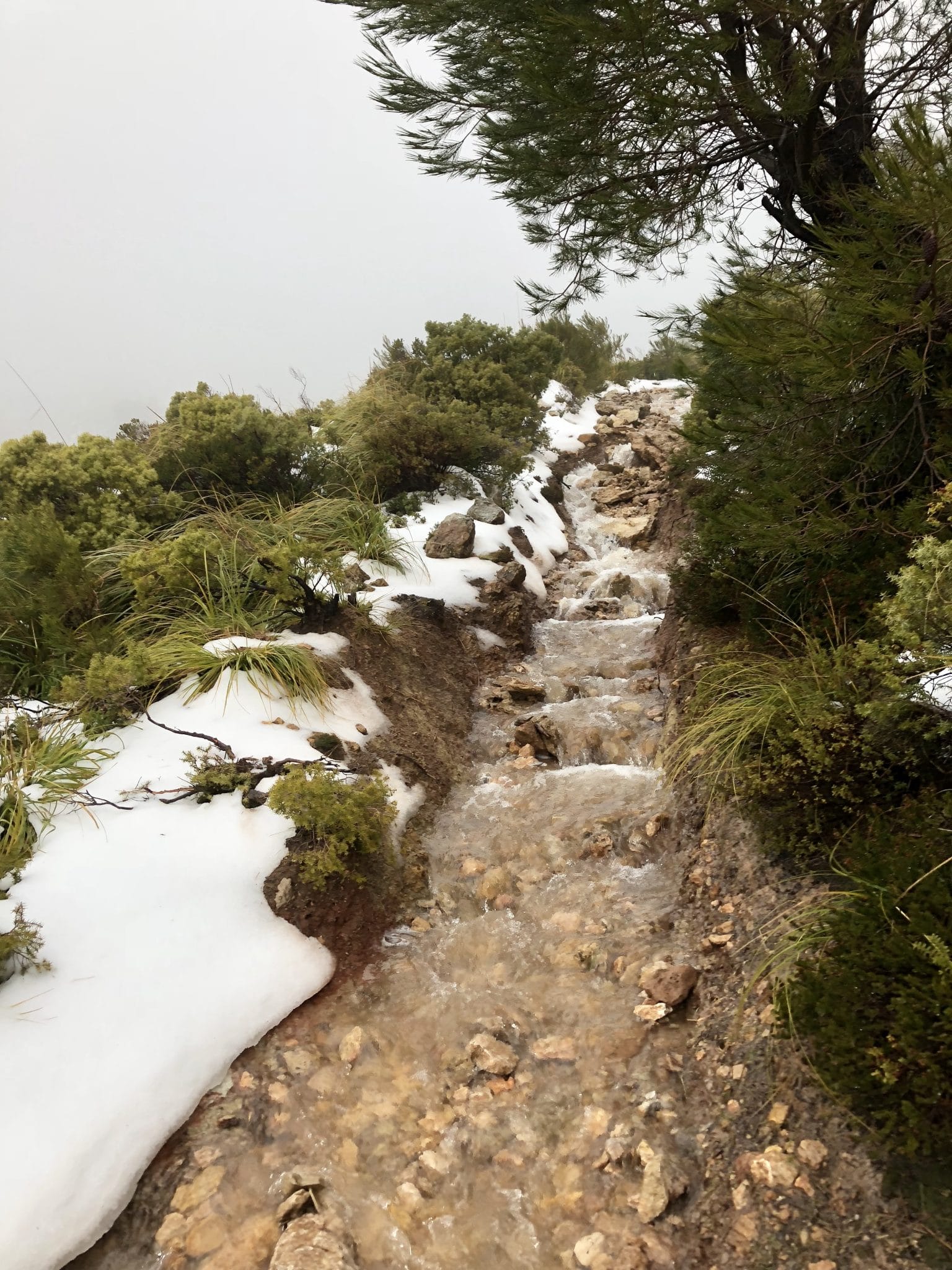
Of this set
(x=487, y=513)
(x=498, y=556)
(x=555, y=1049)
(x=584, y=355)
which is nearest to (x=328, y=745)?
(x=555, y=1049)

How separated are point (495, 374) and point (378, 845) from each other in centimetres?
847

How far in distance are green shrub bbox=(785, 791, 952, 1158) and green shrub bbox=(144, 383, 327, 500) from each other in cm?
649

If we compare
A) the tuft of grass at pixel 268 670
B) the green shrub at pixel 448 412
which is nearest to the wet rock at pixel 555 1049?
the tuft of grass at pixel 268 670

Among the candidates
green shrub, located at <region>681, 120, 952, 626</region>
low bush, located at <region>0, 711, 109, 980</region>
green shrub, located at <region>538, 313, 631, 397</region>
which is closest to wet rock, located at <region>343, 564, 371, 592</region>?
low bush, located at <region>0, 711, 109, 980</region>

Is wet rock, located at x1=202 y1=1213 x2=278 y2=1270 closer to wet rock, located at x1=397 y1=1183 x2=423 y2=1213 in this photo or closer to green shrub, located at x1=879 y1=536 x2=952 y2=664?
wet rock, located at x1=397 y1=1183 x2=423 y2=1213

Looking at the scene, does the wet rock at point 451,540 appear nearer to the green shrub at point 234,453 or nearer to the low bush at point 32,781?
the green shrub at point 234,453

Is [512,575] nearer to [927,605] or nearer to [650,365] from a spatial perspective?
[927,605]

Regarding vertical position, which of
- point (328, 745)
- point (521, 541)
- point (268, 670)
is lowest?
point (328, 745)

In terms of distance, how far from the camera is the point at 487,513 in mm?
8508

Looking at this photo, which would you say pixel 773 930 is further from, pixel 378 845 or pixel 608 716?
pixel 608 716

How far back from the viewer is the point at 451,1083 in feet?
9.41

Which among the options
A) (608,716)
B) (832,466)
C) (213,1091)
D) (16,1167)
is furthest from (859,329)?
(16,1167)

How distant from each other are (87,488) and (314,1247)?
21.0 feet

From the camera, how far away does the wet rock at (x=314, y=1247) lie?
2.18 metres
